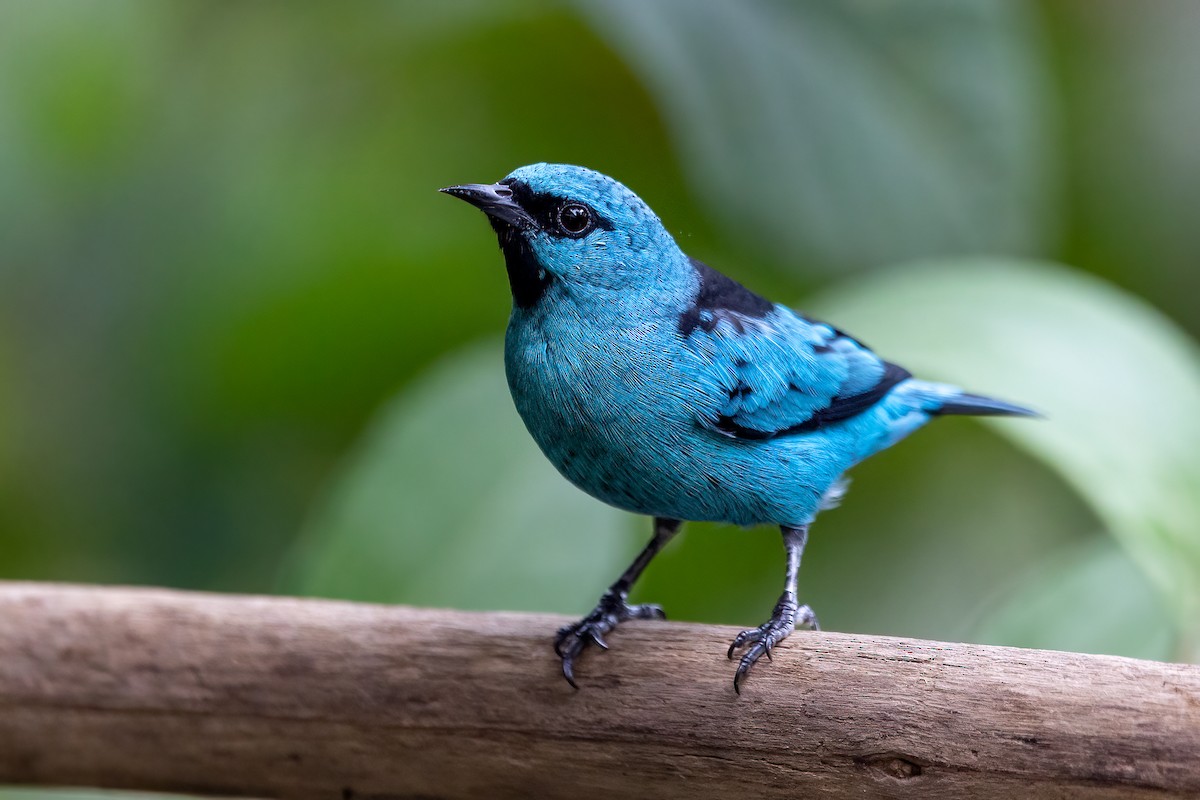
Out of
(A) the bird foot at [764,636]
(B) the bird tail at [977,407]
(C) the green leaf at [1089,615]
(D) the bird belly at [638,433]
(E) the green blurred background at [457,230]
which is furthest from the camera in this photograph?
(E) the green blurred background at [457,230]

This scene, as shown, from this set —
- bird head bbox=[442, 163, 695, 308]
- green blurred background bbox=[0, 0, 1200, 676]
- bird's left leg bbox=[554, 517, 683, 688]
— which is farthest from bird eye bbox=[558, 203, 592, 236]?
green blurred background bbox=[0, 0, 1200, 676]

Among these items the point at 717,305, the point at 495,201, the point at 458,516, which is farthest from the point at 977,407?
the point at 458,516

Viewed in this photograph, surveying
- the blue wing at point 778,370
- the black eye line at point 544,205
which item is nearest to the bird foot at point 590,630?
the blue wing at point 778,370

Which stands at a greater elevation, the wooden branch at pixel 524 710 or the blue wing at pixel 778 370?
the blue wing at pixel 778 370

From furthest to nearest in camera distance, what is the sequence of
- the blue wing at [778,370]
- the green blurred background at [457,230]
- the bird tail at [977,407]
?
the green blurred background at [457,230] → the bird tail at [977,407] → the blue wing at [778,370]

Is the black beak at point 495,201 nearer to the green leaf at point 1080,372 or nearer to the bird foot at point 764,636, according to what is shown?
the bird foot at point 764,636

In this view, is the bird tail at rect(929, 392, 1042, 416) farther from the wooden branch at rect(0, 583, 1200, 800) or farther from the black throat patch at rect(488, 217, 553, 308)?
the black throat patch at rect(488, 217, 553, 308)

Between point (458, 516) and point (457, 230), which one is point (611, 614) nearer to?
point (458, 516)
